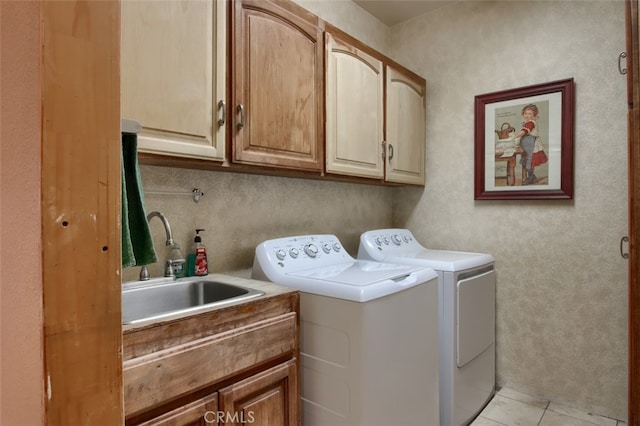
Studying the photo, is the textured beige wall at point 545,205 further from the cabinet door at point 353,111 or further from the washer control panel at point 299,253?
the washer control panel at point 299,253

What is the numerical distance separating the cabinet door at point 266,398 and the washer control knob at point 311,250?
619 millimetres

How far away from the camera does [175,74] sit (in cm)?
131

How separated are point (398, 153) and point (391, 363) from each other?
1430mm

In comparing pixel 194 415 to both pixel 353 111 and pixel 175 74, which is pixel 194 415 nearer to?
pixel 175 74

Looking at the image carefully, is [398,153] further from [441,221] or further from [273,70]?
[273,70]

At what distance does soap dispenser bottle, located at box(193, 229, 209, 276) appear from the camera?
1685 mm

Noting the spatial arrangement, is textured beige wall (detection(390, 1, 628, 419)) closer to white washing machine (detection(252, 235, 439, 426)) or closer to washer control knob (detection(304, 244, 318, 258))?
white washing machine (detection(252, 235, 439, 426))

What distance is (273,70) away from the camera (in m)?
1.63

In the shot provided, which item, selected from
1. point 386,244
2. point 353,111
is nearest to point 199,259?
point 353,111

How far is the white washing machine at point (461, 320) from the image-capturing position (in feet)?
6.50

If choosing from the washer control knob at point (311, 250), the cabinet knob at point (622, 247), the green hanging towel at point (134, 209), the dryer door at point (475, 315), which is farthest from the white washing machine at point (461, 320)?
the green hanging towel at point (134, 209)

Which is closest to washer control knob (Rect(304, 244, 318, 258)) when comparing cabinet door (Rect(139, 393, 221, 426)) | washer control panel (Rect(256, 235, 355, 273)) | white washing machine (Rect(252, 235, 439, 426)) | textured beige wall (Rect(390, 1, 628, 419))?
washer control panel (Rect(256, 235, 355, 273))

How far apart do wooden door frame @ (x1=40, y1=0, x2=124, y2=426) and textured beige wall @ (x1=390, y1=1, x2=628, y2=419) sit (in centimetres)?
252

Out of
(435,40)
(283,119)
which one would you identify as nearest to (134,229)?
(283,119)
